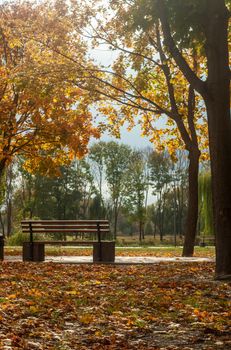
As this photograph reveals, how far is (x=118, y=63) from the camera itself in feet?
62.6

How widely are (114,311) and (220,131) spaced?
179 inches

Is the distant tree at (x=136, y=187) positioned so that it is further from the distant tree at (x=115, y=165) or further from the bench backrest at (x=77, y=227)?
the bench backrest at (x=77, y=227)

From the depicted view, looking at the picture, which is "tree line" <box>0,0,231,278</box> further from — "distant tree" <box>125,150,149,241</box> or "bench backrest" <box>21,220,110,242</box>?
"distant tree" <box>125,150,149,241</box>

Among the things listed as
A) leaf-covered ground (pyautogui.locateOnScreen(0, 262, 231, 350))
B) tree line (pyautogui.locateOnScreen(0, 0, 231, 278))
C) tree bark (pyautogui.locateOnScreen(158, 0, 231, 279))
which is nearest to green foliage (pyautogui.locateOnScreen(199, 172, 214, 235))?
tree line (pyautogui.locateOnScreen(0, 0, 231, 278))

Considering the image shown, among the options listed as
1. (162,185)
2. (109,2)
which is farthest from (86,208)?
(109,2)

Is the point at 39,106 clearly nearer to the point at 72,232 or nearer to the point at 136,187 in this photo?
the point at 72,232

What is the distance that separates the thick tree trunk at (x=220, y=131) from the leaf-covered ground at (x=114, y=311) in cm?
85

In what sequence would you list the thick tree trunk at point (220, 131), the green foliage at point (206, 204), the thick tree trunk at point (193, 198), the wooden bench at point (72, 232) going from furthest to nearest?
the green foliage at point (206, 204) → the thick tree trunk at point (193, 198) → the wooden bench at point (72, 232) → the thick tree trunk at point (220, 131)

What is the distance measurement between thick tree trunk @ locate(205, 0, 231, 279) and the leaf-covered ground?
849 mm

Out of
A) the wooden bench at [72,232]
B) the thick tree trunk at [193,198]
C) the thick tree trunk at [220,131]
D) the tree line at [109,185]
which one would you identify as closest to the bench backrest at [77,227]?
the wooden bench at [72,232]

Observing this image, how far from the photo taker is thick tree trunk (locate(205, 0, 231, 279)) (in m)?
10.4

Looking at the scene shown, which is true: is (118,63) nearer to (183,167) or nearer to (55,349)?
(55,349)

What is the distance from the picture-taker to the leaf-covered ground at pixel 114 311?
575cm

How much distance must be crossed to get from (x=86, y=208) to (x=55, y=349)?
69.3 m
